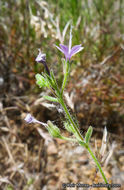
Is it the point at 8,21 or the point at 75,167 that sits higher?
the point at 8,21

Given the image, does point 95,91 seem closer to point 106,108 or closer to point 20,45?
point 106,108

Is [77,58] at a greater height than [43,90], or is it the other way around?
[77,58]

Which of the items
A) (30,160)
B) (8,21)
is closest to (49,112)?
(30,160)

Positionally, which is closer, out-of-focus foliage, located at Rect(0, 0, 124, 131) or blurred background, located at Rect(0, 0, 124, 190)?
blurred background, located at Rect(0, 0, 124, 190)

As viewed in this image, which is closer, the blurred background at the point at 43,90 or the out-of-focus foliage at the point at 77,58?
the blurred background at the point at 43,90
